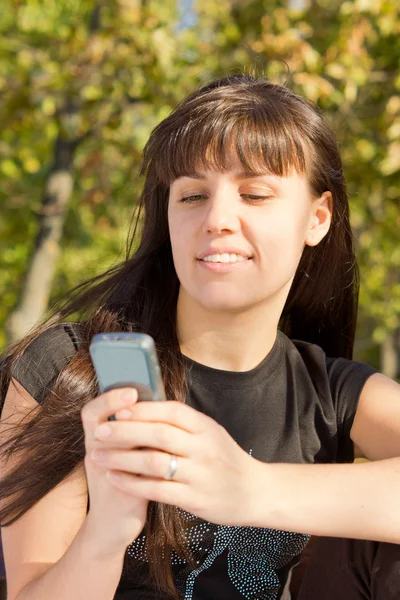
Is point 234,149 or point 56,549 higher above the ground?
point 234,149

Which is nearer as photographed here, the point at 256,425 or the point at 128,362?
the point at 128,362

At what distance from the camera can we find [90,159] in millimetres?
5859

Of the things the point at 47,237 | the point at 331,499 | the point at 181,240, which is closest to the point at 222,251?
the point at 181,240

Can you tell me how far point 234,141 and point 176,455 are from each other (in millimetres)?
766

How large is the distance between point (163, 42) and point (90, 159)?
4.90ft

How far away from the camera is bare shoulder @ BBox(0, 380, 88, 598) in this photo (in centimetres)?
159

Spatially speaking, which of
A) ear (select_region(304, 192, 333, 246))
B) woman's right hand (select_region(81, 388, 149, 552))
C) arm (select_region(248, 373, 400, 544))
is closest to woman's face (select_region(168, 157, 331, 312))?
ear (select_region(304, 192, 333, 246))

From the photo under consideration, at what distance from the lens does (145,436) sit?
3.95 feet

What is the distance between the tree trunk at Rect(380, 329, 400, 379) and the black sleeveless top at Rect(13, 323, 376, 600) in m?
8.21

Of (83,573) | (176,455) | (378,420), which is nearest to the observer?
(176,455)

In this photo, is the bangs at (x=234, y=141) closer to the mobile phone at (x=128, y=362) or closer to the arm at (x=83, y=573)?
the mobile phone at (x=128, y=362)

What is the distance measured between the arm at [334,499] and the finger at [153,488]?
181 mm

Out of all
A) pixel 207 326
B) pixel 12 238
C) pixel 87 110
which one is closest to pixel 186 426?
pixel 207 326

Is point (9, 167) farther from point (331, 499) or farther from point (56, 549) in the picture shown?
point (331, 499)
